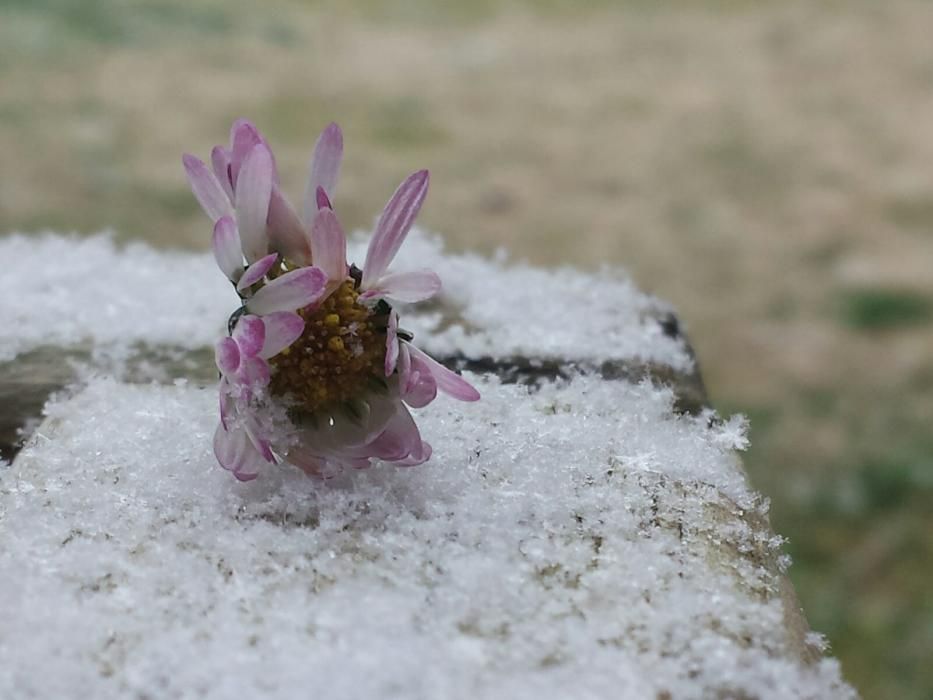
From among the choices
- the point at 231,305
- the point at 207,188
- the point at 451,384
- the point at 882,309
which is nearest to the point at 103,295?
the point at 231,305

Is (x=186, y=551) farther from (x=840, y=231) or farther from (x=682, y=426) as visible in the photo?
(x=840, y=231)

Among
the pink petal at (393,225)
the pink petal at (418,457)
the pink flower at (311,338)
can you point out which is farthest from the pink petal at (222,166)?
the pink petal at (418,457)

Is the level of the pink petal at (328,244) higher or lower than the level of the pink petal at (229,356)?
higher

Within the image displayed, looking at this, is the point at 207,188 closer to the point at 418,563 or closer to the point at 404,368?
the point at 404,368

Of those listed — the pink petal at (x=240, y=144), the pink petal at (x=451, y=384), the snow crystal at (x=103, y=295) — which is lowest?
the snow crystal at (x=103, y=295)

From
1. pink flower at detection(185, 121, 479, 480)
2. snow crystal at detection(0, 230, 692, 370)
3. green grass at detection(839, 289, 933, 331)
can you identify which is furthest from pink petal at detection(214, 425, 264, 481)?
green grass at detection(839, 289, 933, 331)

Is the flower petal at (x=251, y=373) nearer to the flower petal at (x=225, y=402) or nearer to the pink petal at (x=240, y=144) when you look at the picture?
the flower petal at (x=225, y=402)
